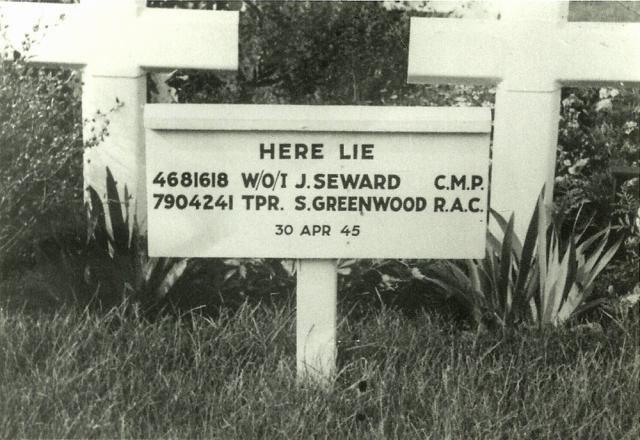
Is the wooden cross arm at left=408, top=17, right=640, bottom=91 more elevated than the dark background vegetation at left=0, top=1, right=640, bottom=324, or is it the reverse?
the wooden cross arm at left=408, top=17, right=640, bottom=91

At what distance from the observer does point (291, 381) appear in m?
3.03

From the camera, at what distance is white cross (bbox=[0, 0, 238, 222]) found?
3875mm

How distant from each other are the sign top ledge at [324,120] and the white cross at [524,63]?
1005 millimetres

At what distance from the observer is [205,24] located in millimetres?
3873

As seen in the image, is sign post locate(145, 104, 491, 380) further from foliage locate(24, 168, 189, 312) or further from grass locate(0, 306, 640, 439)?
foliage locate(24, 168, 189, 312)

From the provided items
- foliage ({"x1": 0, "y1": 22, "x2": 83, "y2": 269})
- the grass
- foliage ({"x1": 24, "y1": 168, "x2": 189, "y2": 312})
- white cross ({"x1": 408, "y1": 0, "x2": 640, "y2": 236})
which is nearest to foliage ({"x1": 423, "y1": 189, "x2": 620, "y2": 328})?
the grass

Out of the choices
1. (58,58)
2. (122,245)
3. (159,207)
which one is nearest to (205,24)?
(58,58)

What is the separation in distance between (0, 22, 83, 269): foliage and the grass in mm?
406

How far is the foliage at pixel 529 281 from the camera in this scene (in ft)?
11.4

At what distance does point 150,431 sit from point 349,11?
2823 mm

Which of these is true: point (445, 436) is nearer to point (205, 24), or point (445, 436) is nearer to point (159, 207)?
point (159, 207)

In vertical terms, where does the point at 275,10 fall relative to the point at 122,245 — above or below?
above

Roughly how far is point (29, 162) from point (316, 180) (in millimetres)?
1310

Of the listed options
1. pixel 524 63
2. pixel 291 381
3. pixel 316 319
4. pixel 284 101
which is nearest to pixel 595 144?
pixel 524 63
